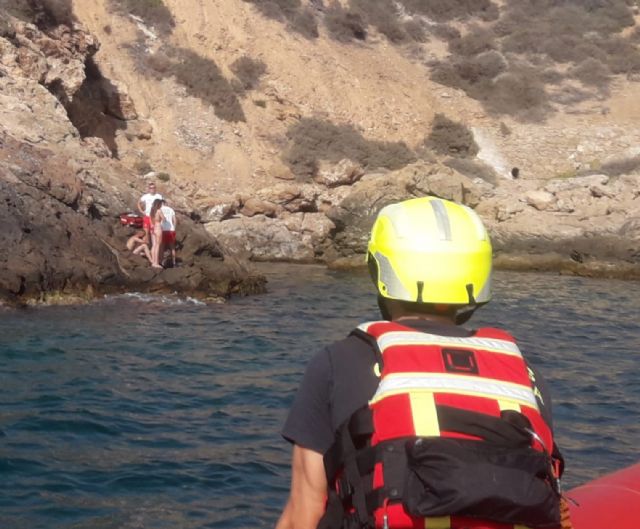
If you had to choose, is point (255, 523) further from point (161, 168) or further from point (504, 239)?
point (161, 168)

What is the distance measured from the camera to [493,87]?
38.0 m

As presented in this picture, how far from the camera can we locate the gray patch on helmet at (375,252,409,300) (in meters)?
2.68

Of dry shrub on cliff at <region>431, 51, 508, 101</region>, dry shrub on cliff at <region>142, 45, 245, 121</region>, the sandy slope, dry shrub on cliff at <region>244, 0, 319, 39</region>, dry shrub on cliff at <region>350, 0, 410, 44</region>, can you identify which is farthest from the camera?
dry shrub on cliff at <region>350, 0, 410, 44</region>

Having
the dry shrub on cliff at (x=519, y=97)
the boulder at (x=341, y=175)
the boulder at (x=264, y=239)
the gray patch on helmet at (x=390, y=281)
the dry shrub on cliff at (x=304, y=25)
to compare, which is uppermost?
the dry shrub on cliff at (x=304, y=25)

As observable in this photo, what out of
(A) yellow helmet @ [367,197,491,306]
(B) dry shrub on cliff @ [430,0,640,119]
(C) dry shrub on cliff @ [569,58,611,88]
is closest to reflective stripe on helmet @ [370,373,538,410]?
(A) yellow helmet @ [367,197,491,306]

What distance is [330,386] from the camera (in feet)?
8.50

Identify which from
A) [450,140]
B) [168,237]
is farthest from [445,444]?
[450,140]

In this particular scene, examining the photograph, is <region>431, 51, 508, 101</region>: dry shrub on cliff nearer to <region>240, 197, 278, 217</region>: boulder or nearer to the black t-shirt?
<region>240, 197, 278, 217</region>: boulder

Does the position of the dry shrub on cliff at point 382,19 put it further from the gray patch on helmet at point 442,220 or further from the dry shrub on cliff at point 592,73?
the gray patch on helmet at point 442,220

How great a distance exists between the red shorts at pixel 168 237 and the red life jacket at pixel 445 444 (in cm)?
1508

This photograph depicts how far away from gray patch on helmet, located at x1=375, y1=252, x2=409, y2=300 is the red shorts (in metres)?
14.9

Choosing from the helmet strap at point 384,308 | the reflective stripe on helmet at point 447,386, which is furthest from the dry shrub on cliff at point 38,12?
the reflective stripe on helmet at point 447,386

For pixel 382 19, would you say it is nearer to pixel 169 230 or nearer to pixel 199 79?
pixel 199 79

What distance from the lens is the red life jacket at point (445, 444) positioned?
227 cm
